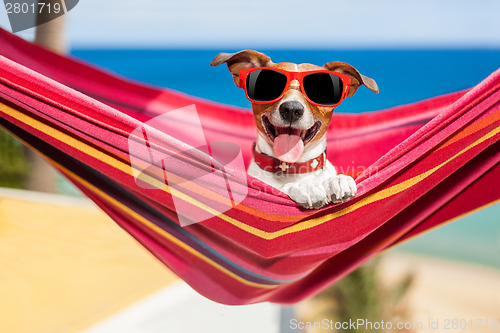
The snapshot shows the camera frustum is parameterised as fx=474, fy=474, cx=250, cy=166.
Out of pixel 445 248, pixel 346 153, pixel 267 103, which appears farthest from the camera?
pixel 445 248

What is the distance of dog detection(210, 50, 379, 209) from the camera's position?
3.48 feet

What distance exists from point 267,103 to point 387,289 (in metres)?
2.16

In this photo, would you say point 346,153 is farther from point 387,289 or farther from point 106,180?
point 387,289

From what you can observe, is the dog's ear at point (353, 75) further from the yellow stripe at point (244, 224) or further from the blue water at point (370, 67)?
the blue water at point (370, 67)

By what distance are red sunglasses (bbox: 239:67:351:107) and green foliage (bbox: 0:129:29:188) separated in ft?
9.67

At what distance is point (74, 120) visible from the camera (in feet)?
2.97

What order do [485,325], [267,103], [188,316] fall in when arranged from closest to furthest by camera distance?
[267,103] < [188,316] < [485,325]

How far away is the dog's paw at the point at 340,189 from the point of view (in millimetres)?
883

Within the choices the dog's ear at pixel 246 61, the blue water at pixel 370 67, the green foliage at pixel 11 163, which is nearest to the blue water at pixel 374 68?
the blue water at pixel 370 67

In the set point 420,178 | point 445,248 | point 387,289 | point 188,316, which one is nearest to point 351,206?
point 420,178

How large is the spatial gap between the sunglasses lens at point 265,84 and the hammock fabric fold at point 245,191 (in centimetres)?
26

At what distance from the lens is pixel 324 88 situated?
3.47 ft

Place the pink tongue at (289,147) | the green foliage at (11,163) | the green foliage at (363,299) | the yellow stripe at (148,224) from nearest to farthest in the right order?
the yellow stripe at (148,224) → the pink tongue at (289,147) → the green foliage at (363,299) → the green foliage at (11,163)

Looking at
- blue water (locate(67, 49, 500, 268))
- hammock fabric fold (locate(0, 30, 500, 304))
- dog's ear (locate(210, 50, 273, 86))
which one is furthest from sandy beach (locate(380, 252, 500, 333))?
dog's ear (locate(210, 50, 273, 86))
